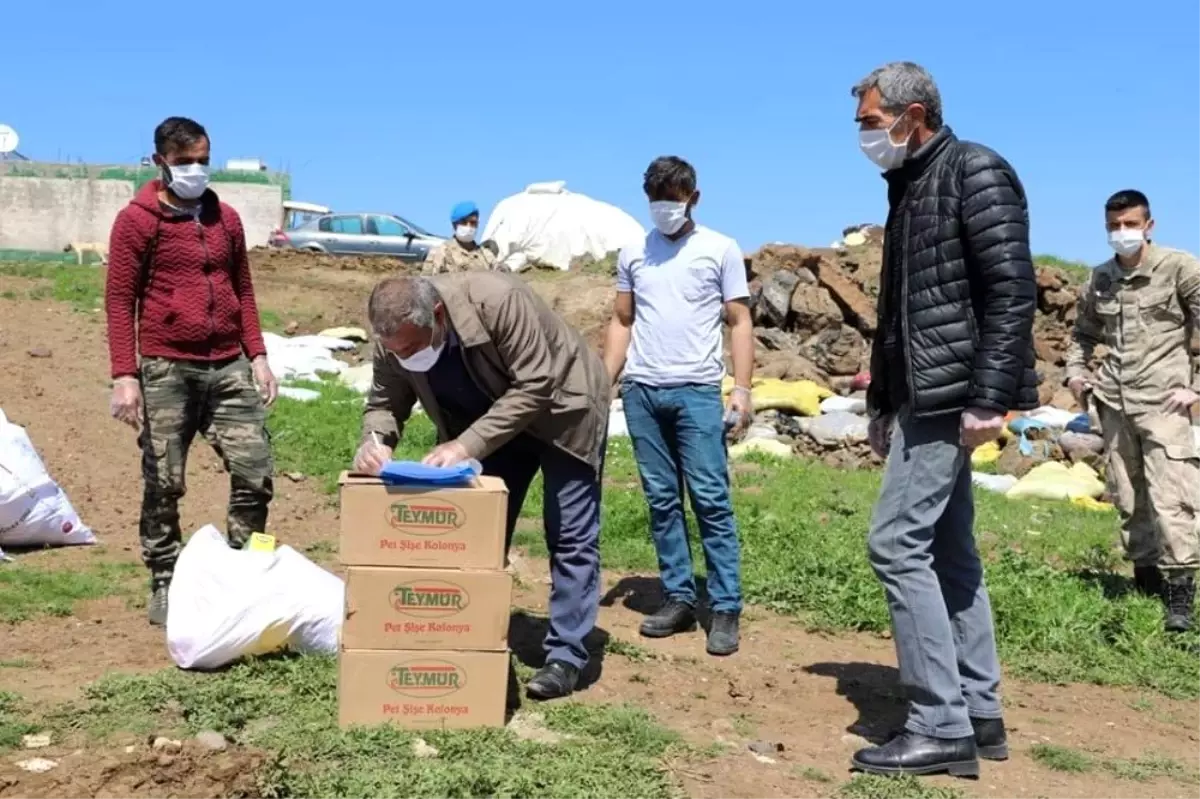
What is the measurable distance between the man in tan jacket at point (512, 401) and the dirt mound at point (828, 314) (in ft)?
34.3

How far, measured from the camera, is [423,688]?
3947mm

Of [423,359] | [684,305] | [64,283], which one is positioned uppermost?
[64,283]

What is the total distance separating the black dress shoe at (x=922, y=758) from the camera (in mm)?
3822

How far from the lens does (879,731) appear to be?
4.34 meters

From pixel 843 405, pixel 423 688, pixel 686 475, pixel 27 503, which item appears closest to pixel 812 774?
pixel 423 688

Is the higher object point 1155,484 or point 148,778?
point 1155,484

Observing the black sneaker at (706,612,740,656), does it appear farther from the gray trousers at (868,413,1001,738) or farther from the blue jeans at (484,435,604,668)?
the gray trousers at (868,413,1001,738)

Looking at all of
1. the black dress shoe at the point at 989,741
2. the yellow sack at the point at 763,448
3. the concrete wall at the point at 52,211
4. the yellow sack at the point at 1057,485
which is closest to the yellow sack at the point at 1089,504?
the yellow sack at the point at 1057,485

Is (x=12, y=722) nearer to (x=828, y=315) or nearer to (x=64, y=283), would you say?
(x=64, y=283)

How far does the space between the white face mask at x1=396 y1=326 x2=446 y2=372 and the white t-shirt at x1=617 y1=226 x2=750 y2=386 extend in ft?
4.61

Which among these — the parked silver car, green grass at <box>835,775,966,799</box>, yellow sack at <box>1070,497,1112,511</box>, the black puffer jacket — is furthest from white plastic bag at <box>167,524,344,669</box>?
the parked silver car

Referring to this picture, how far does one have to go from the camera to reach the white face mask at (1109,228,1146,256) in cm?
605

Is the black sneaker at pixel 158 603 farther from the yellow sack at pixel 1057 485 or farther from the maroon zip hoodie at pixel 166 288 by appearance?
the yellow sack at pixel 1057 485

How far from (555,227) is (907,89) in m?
19.9
